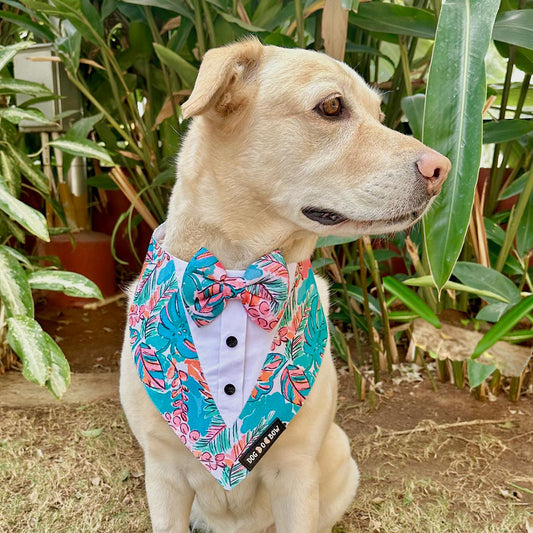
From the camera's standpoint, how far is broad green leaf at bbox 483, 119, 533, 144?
1745mm

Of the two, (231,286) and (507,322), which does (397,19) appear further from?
(231,286)

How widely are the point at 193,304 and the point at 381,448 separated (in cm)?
102

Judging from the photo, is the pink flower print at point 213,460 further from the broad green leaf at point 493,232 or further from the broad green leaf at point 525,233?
the broad green leaf at point 493,232

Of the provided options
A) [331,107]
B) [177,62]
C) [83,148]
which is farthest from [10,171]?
[331,107]

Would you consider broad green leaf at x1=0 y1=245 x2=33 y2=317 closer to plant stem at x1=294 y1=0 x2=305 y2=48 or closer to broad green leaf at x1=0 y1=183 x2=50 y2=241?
broad green leaf at x1=0 y1=183 x2=50 y2=241

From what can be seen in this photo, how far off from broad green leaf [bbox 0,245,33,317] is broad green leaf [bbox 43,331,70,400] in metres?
0.12

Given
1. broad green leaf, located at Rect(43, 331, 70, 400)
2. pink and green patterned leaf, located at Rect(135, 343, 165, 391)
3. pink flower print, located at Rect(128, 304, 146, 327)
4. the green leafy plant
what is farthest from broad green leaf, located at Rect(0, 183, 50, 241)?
pink and green patterned leaf, located at Rect(135, 343, 165, 391)

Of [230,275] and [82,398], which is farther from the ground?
[230,275]

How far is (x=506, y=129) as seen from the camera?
175cm

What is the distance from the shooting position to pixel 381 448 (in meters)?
1.88

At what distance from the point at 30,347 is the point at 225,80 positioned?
97cm

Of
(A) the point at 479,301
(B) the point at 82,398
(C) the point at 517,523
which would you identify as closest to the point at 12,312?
(B) the point at 82,398

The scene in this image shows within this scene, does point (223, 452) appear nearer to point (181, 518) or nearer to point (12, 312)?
point (181, 518)

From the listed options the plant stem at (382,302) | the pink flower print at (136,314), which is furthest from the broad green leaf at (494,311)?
the pink flower print at (136,314)
